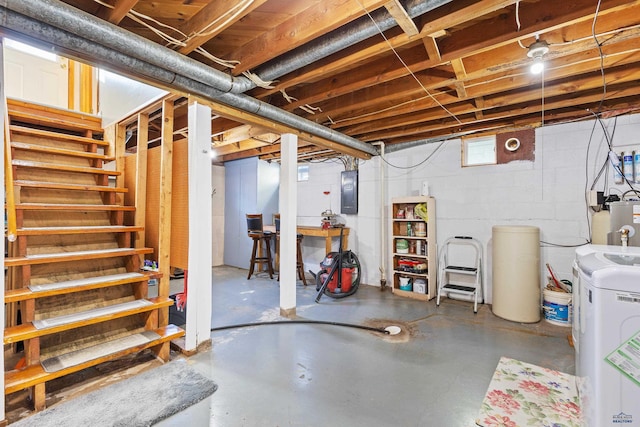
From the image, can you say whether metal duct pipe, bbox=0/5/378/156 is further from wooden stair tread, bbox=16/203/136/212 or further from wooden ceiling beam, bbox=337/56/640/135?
wooden stair tread, bbox=16/203/136/212

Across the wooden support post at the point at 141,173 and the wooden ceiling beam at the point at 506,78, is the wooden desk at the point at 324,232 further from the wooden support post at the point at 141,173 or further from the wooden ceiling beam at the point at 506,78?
the wooden support post at the point at 141,173

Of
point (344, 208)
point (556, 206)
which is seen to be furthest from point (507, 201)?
point (344, 208)

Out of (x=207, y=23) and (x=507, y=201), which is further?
(x=507, y=201)

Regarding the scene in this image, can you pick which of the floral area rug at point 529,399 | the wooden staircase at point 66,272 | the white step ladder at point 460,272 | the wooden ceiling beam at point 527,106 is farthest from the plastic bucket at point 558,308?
the wooden staircase at point 66,272

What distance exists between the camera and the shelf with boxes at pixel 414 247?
4.29 metres

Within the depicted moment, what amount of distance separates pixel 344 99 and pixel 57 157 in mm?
3057

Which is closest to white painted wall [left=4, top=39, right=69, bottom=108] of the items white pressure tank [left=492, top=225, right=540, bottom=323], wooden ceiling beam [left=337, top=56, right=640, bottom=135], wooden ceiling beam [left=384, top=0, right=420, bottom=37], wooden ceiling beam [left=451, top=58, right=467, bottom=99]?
wooden ceiling beam [left=337, top=56, right=640, bottom=135]

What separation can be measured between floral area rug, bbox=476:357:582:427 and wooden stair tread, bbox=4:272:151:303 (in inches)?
107

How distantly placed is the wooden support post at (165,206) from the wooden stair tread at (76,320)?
174 millimetres

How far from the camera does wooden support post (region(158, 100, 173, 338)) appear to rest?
8.82 ft

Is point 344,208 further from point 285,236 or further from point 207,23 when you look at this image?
point 207,23

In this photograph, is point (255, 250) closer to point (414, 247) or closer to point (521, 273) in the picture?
point (414, 247)

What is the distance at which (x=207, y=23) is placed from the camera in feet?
6.23

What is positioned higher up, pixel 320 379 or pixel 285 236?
pixel 285 236
